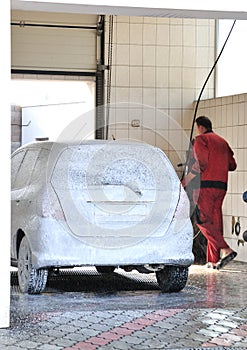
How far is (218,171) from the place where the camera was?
12.0 meters

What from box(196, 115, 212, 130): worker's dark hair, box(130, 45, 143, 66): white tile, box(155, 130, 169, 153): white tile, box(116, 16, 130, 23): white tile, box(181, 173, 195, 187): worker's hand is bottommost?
box(181, 173, 195, 187): worker's hand

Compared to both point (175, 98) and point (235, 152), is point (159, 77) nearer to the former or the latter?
point (175, 98)

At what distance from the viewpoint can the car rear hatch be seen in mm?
8586

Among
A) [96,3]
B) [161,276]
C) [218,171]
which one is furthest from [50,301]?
[218,171]

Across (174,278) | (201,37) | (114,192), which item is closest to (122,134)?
(201,37)

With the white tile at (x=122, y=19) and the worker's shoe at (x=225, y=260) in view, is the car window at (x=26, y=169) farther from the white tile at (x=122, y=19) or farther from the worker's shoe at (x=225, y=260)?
the white tile at (x=122, y=19)

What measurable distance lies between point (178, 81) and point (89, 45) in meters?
1.53

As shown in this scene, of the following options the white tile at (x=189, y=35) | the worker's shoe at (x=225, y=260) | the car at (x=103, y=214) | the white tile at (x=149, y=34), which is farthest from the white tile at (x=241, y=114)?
the car at (x=103, y=214)

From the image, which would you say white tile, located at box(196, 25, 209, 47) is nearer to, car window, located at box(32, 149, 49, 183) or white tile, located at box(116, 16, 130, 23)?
white tile, located at box(116, 16, 130, 23)

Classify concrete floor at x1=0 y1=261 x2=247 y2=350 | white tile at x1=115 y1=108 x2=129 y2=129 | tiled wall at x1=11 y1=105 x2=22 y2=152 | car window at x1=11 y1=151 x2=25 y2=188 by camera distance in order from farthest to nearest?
tiled wall at x1=11 y1=105 x2=22 y2=152
white tile at x1=115 y1=108 x2=129 y2=129
car window at x1=11 y1=151 x2=25 y2=188
concrete floor at x1=0 y1=261 x2=247 y2=350

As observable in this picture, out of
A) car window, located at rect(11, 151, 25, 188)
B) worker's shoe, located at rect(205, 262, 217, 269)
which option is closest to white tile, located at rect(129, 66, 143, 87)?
worker's shoe, located at rect(205, 262, 217, 269)

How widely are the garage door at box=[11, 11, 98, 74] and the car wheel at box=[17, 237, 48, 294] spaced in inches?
208

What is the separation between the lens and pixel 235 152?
1295 centimetres

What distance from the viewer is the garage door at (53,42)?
13.7 meters
